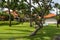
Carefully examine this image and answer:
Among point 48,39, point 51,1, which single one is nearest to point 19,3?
point 51,1

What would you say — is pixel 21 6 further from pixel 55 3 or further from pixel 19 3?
pixel 55 3

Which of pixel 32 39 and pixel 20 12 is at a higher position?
pixel 20 12

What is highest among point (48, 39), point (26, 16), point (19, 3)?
point (19, 3)

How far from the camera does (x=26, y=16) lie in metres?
18.2

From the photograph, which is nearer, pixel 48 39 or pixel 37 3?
pixel 48 39

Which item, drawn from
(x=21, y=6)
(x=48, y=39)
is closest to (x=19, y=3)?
(x=21, y=6)

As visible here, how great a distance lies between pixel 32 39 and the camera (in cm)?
1591

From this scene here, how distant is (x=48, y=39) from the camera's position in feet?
52.8

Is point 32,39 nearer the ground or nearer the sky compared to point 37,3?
nearer the ground

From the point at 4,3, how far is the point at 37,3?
8.91 feet

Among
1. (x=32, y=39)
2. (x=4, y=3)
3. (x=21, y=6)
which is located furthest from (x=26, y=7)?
(x=32, y=39)

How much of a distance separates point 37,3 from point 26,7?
3.41ft

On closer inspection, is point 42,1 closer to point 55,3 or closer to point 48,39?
point 55,3

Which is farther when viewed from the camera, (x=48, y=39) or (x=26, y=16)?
(x=26, y=16)
